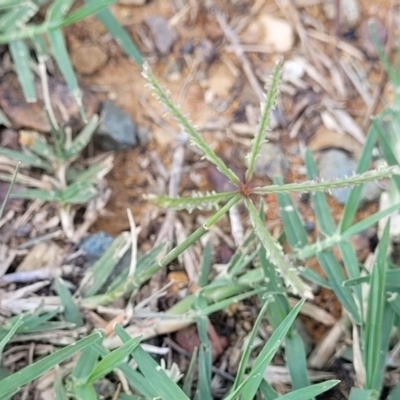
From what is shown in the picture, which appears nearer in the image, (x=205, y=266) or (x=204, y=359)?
(x=204, y=359)

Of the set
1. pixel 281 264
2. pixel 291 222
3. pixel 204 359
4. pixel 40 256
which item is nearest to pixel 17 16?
pixel 40 256

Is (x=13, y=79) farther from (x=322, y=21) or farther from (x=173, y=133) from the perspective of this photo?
(x=322, y=21)

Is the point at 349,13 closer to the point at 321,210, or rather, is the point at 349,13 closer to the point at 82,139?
the point at 321,210

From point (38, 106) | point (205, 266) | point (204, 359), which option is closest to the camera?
point (204, 359)

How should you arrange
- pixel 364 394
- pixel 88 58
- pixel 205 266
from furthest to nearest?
pixel 88 58
pixel 205 266
pixel 364 394

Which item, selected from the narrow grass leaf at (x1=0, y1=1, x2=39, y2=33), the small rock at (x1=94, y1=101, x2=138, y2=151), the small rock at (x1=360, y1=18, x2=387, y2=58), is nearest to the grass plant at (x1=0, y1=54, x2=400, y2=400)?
the small rock at (x1=94, y1=101, x2=138, y2=151)

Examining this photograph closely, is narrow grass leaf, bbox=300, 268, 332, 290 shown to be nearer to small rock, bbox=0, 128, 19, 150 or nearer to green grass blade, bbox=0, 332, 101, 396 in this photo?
green grass blade, bbox=0, 332, 101, 396

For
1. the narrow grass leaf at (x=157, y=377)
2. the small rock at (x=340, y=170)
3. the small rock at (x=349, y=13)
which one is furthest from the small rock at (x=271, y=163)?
the narrow grass leaf at (x=157, y=377)
